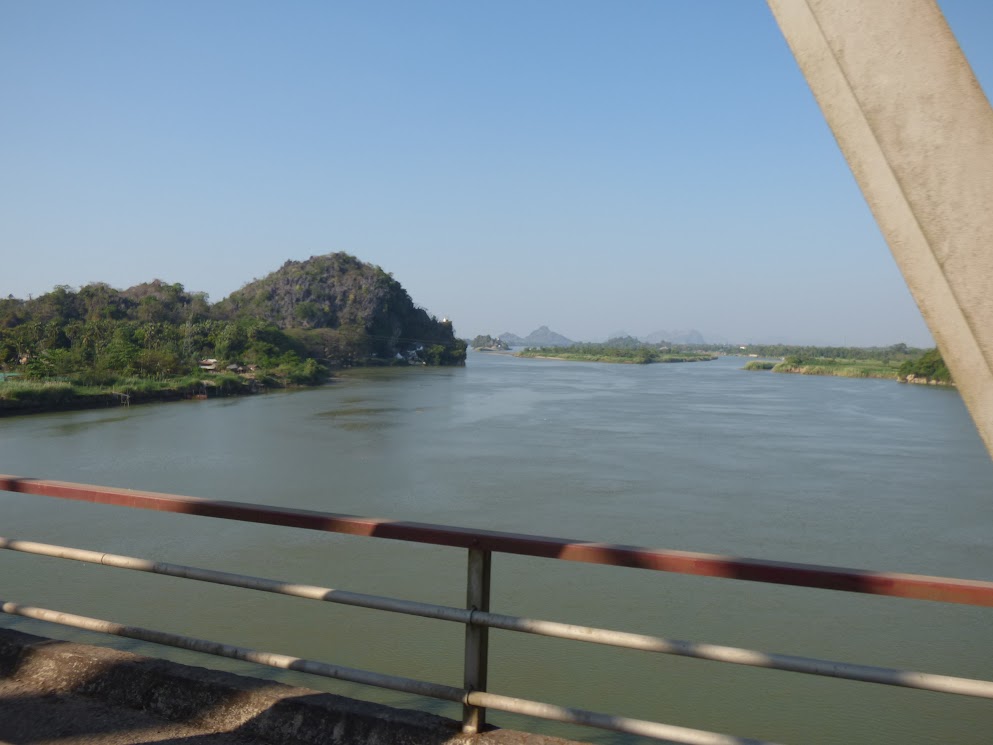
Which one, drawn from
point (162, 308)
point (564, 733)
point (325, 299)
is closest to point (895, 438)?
point (564, 733)

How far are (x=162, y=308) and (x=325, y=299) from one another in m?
20.8

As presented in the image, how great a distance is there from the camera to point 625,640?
4.53 ft

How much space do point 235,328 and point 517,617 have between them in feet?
132

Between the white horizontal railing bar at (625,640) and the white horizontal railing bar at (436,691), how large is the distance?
12 centimetres

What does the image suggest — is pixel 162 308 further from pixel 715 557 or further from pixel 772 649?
pixel 715 557

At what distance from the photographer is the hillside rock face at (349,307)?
63.4m

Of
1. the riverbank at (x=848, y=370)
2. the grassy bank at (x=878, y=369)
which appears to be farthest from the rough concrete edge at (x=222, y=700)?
the riverbank at (x=848, y=370)

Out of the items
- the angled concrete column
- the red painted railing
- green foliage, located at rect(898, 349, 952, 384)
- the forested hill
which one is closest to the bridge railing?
the red painted railing

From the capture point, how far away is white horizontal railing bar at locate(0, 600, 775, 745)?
4.53 feet

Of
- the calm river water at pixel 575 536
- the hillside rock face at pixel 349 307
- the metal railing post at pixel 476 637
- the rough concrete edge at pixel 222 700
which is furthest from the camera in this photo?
the hillside rock face at pixel 349 307

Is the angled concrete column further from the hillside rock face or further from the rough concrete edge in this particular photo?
the hillside rock face

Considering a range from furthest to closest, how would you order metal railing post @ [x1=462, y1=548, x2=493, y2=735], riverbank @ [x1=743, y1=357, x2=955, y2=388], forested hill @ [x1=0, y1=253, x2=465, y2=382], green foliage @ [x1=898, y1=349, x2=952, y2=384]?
riverbank @ [x1=743, y1=357, x2=955, y2=388]
green foliage @ [x1=898, y1=349, x2=952, y2=384]
forested hill @ [x1=0, y1=253, x2=465, y2=382]
metal railing post @ [x1=462, y1=548, x2=493, y2=735]

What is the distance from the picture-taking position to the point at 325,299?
69.1 meters

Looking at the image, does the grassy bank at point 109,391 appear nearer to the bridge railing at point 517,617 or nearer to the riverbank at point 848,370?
the bridge railing at point 517,617
